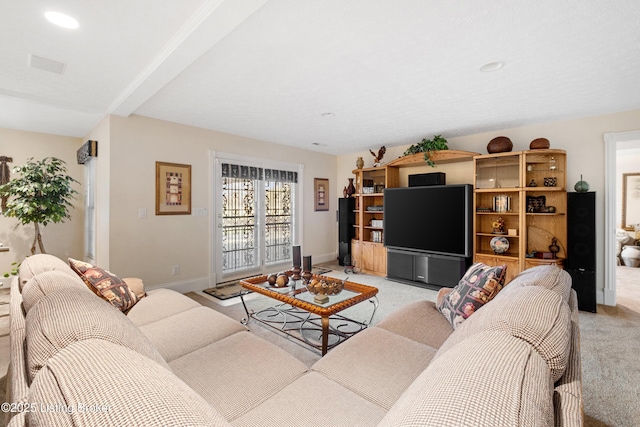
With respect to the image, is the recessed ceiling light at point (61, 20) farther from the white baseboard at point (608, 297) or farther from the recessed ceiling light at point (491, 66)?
the white baseboard at point (608, 297)

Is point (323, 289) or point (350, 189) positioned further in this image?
point (350, 189)

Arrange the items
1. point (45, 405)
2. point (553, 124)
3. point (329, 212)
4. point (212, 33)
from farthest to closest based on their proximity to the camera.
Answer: point (329, 212) → point (553, 124) → point (212, 33) → point (45, 405)

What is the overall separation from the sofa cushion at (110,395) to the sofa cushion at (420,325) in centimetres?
142

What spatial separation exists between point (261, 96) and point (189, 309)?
84.8 inches

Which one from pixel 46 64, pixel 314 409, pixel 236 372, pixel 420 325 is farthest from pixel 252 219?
pixel 314 409

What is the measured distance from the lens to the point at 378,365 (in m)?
1.45

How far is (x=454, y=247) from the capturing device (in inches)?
172

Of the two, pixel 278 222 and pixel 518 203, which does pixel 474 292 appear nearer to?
pixel 518 203

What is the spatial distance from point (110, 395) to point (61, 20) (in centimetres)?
230

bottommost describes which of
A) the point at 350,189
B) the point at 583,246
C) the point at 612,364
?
the point at 612,364

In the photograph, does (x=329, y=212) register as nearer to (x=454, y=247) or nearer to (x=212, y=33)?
(x=454, y=247)

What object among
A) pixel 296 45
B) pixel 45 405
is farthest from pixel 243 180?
pixel 45 405

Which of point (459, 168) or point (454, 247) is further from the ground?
point (459, 168)

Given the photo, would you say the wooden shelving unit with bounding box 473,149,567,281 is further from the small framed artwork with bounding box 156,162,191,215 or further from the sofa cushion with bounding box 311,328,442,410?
the small framed artwork with bounding box 156,162,191,215
